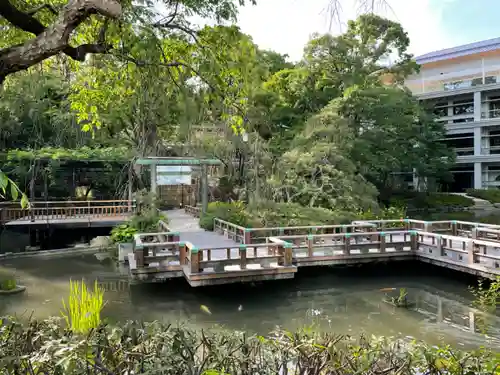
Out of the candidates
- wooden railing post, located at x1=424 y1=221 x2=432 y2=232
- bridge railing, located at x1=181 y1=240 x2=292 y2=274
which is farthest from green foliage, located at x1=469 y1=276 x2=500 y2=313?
bridge railing, located at x1=181 y1=240 x2=292 y2=274

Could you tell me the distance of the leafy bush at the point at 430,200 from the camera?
29.1 m

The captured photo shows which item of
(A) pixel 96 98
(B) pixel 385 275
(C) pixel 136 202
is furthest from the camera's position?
(C) pixel 136 202

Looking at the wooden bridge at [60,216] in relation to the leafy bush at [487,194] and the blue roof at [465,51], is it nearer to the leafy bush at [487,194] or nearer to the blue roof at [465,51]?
the leafy bush at [487,194]

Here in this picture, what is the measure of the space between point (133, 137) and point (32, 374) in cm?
1963

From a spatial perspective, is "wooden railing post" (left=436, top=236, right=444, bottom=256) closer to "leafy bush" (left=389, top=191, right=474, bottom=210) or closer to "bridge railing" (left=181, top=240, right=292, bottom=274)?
"bridge railing" (left=181, top=240, right=292, bottom=274)

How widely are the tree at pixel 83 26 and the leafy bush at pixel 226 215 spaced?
9012mm

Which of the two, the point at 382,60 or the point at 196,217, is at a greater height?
the point at 382,60

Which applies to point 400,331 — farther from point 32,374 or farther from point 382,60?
point 382,60

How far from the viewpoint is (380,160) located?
2373 cm

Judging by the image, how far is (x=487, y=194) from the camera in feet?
106

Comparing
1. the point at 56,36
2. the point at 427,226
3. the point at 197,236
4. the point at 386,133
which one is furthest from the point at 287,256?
the point at 386,133

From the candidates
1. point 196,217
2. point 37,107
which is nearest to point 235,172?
point 196,217

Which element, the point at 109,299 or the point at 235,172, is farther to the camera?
the point at 235,172

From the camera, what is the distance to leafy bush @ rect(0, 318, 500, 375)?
Result: 7.79 feet
